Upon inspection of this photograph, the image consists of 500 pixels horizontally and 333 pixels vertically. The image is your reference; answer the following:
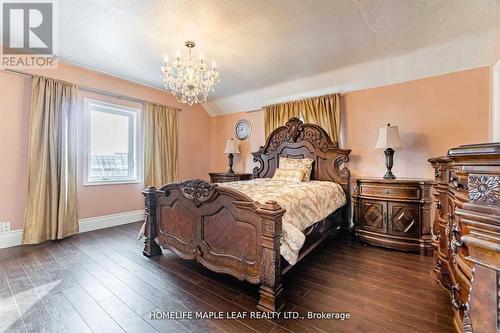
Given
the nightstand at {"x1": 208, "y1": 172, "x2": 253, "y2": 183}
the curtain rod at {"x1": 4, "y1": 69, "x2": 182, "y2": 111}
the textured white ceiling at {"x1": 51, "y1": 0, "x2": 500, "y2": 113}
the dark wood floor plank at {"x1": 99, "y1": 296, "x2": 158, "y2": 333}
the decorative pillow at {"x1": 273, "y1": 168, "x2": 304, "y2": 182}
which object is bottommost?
the dark wood floor plank at {"x1": 99, "y1": 296, "x2": 158, "y2": 333}

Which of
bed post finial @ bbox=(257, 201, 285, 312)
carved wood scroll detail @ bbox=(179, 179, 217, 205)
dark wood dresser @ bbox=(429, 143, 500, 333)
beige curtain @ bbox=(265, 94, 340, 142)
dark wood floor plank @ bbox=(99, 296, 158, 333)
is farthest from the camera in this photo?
beige curtain @ bbox=(265, 94, 340, 142)

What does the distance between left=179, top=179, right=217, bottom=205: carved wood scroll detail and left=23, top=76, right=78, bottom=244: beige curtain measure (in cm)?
222

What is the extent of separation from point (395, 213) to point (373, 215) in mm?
255

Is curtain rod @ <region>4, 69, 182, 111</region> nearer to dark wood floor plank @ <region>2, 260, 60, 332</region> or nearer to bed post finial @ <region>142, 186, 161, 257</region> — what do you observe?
bed post finial @ <region>142, 186, 161, 257</region>

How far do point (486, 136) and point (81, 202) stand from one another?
227 inches

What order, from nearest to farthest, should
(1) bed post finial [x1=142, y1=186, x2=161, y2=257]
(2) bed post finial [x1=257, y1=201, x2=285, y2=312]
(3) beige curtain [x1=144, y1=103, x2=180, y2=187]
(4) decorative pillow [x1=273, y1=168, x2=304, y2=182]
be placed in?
1. (2) bed post finial [x1=257, y1=201, x2=285, y2=312]
2. (1) bed post finial [x1=142, y1=186, x2=161, y2=257]
3. (4) decorative pillow [x1=273, y1=168, x2=304, y2=182]
4. (3) beige curtain [x1=144, y1=103, x2=180, y2=187]

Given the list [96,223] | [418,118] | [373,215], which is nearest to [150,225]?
[96,223]

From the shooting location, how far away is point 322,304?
69.2 inches

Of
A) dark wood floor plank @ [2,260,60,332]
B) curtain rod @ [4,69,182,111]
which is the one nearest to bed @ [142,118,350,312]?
dark wood floor plank @ [2,260,60,332]

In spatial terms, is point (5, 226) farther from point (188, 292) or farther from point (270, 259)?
point (270, 259)

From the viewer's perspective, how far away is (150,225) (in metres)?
2.62

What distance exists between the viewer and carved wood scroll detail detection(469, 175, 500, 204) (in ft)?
1.94

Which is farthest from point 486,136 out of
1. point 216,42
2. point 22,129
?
point 22,129

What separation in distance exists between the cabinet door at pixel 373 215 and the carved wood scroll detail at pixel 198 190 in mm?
2205
